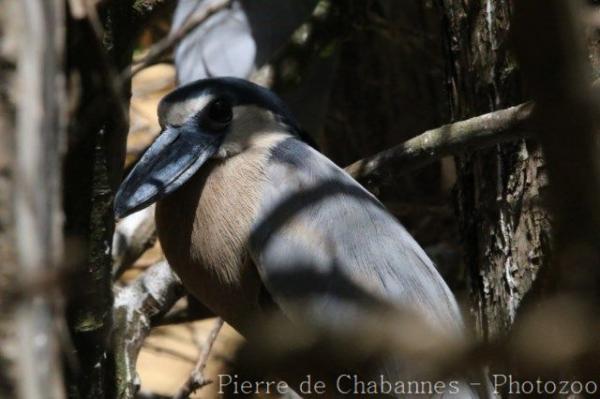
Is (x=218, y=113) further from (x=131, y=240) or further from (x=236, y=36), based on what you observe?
(x=236, y=36)

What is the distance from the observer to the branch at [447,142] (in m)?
1.84

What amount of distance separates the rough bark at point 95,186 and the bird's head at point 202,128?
0.40 m

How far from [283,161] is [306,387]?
54cm

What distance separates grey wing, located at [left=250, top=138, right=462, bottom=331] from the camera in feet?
7.34

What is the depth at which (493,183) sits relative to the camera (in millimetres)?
2248

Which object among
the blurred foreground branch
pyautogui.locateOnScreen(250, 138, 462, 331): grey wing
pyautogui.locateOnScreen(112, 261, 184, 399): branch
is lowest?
pyautogui.locateOnScreen(112, 261, 184, 399): branch

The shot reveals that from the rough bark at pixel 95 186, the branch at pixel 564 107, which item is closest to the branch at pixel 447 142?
the rough bark at pixel 95 186

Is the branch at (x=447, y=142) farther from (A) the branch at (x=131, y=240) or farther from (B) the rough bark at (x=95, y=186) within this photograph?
(A) the branch at (x=131, y=240)

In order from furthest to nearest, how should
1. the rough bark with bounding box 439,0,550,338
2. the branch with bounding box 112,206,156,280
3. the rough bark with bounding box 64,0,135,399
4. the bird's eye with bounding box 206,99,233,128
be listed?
the branch with bounding box 112,206,156,280 → the bird's eye with bounding box 206,99,233,128 → the rough bark with bounding box 439,0,550,338 → the rough bark with bounding box 64,0,135,399

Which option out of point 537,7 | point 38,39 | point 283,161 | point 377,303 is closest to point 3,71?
point 38,39

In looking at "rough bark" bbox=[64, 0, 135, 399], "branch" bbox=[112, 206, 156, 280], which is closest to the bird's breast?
"rough bark" bbox=[64, 0, 135, 399]

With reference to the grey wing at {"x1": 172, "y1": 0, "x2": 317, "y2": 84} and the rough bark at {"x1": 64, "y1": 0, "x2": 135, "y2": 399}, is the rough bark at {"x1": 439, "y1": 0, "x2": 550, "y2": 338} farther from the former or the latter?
the grey wing at {"x1": 172, "y1": 0, "x2": 317, "y2": 84}

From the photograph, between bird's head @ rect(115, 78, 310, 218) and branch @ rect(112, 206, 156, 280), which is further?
branch @ rect(112, 206, 156, 280)

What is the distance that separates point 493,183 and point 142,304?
3.45 ft
